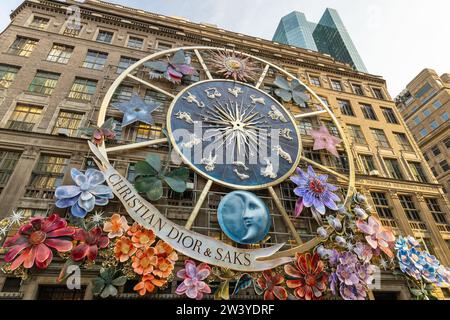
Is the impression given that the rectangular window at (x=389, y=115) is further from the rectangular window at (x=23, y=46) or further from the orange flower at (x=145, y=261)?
the rectangular window at (x=23, y=46)

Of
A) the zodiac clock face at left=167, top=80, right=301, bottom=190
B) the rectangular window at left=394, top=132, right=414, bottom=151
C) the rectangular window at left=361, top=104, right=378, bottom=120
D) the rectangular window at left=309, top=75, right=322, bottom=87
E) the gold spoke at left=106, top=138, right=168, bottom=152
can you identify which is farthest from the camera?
the rectangular window at left=309, top=75, right=322, bottom=87

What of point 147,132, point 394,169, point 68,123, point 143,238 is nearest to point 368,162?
point 394,169

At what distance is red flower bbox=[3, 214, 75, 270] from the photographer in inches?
441

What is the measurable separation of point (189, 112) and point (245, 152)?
504 centimetres

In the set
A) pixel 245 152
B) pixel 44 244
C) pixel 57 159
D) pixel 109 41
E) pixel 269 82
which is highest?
pixel 109 41

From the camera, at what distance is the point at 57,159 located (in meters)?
→ 15.9

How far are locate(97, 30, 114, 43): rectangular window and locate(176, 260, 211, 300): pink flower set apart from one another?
2264cm

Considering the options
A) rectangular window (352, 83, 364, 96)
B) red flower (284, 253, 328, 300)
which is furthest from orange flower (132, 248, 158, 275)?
rectangular window (352, 83, 364, 96)

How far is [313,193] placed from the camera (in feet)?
55.0

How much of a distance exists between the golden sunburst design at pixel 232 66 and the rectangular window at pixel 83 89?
10580 millimetres

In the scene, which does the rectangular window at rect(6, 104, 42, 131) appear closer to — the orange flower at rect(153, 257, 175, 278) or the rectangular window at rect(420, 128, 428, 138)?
the orange flower at rect(153, 257, 175, 278)

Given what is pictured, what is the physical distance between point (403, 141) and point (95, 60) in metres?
31.9
